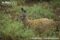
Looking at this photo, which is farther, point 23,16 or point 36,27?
point 23,16

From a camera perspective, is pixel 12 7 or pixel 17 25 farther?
pixel 12 7

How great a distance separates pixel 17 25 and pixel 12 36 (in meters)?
0.59

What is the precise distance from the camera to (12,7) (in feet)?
27.6

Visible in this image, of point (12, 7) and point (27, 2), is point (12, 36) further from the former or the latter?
point (27, 2)

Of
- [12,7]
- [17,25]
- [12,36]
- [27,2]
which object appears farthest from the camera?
[27,2]

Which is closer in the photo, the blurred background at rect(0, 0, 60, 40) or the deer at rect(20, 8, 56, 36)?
the blurred background at rect(0, 0, 60, 40)

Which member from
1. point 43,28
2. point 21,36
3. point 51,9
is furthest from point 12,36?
point 51,9

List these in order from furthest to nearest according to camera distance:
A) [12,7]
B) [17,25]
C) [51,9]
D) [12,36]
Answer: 1. [51,9]
2. [12,7]
3. [17,25]
4. [12,36]

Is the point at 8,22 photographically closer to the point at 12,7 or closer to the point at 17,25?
the point at 17,25

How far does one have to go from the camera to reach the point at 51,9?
9.45 meters

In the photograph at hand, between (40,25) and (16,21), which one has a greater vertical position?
(16,21)

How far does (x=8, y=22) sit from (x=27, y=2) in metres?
4.71

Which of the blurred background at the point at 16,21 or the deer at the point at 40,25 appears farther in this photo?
the deer at the point at 40,25

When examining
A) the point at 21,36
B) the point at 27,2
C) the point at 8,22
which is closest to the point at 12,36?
the point at 21,36
